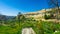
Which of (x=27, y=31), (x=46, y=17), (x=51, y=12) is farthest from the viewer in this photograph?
(x=51, y=12)

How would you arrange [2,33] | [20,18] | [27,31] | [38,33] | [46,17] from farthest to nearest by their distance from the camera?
1. [46,17]
2. [20,18]
3. [2,33]
4. [38,33]
5. [27,31]

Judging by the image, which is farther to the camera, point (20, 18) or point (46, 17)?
point (46, 17)

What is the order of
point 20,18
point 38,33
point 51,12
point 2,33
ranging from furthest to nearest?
point 51,12 < point 20,18 < point 2,33 < point 38,33

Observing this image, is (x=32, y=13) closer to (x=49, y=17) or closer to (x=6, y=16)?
(x=49, y=17)

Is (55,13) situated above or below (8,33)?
above

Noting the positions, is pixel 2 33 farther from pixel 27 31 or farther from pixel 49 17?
pixel 49 17

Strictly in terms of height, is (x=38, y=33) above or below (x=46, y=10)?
below

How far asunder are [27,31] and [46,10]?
18.4 metres

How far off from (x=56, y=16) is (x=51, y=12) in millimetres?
1825

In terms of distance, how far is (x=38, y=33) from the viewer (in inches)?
362

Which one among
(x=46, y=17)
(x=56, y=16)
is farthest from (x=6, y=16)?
(x=56, y=16)

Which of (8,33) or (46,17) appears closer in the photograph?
(8,33)

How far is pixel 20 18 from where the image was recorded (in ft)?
65.1

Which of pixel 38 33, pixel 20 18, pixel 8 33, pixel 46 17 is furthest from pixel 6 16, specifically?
pixel 38 33
